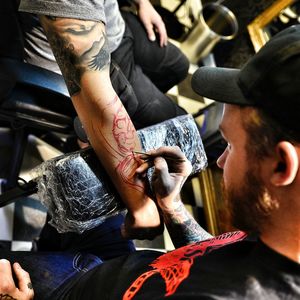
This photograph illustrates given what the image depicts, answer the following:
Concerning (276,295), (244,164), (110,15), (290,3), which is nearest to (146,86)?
(110,15)

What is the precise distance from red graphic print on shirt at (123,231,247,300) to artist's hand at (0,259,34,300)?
26 cm

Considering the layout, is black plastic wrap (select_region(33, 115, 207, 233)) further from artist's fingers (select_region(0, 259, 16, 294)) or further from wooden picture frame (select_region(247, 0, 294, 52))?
wooden picture frame (select_region(247, 0, 294, 52))

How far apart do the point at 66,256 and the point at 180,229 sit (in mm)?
272

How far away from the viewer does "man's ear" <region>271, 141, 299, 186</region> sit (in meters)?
0.50

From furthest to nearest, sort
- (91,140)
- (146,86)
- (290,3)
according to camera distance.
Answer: (290,3) < (146,86) < (91,140)

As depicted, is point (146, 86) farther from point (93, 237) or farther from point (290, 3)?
point (290, 3)

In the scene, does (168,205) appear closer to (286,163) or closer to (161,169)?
(161,169)

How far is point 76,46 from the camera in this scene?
0.65m

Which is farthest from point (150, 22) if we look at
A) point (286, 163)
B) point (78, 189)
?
point (286, 163)

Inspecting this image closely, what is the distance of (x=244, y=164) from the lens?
0.56m

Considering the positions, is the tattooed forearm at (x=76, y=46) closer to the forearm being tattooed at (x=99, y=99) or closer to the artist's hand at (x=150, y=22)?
the forearm being tattooed at (x=99, y=99)

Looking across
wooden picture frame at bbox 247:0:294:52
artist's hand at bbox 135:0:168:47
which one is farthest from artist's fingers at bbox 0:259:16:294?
Answer: wooden picture frame at bbox 247:0:294:52

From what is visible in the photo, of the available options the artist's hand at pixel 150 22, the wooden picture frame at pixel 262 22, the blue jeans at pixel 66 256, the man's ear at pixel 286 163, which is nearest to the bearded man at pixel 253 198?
the man's ear at pixel 286 163

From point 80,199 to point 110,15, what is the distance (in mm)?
472
